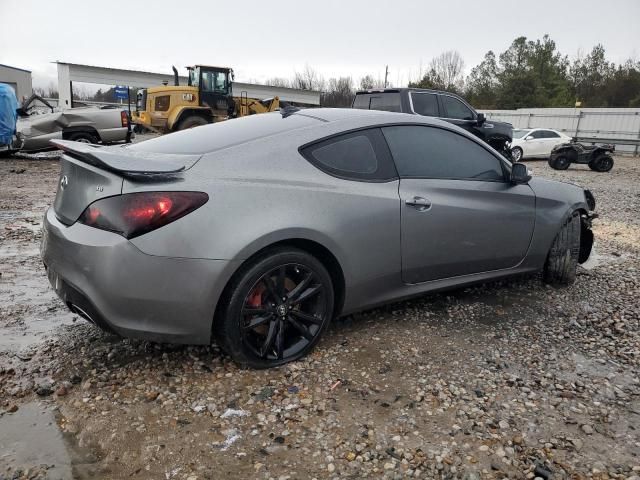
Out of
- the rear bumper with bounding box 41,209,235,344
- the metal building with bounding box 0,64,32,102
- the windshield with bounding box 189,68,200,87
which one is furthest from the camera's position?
the metal building with bounding box 0,64,32,102

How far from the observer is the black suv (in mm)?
11008

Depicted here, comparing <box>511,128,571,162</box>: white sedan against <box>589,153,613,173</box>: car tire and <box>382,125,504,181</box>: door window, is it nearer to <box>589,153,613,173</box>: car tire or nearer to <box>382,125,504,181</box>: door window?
<box>589,153,613,173</box>: car tire

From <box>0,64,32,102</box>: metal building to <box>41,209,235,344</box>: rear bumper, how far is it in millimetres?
53983

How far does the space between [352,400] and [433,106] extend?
9821 millimetres

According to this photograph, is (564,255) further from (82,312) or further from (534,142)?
(534,142)

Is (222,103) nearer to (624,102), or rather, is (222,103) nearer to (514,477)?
(514,477)

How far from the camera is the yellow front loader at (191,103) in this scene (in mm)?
17781

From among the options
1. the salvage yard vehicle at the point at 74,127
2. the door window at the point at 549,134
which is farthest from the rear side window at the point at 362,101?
the door window at the point at 549,134

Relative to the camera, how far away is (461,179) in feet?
12.2

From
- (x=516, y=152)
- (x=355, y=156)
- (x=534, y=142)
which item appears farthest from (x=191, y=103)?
(x=355, y=156)

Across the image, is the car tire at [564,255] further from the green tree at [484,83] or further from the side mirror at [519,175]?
the green tree at [484,83]

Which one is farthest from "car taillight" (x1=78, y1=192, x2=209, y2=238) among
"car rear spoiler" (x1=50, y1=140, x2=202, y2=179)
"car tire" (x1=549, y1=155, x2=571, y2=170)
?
"car tire" (x1=549, y1=155, x2=571, y2=170)

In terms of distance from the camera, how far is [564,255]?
4.40 metres

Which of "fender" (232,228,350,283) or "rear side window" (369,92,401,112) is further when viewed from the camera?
"rear side window" (369,92,401,112)
